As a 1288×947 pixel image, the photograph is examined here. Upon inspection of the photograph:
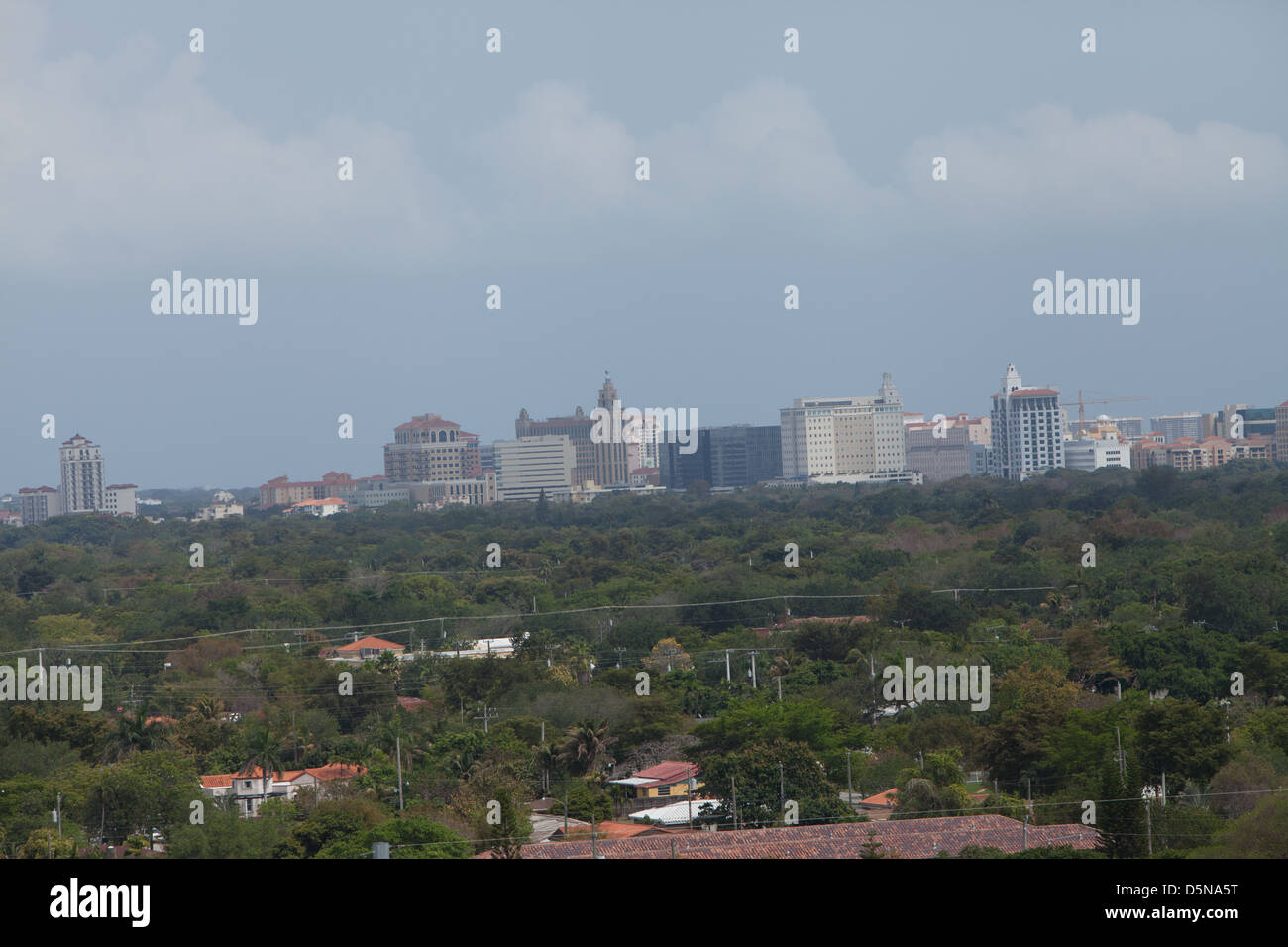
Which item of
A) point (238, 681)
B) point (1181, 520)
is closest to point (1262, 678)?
point (238, 681)

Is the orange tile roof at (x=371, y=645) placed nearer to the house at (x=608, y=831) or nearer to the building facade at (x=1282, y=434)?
the house at (x=608, y=831)

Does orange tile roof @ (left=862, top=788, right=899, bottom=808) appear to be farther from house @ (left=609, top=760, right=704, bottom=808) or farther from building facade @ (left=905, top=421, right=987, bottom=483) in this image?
building facade @ (left=905, top=421, right=987, bottom=483)

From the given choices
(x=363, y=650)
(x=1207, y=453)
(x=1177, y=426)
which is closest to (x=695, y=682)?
(x=363, y=650)

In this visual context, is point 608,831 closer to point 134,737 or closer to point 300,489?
point 134,737

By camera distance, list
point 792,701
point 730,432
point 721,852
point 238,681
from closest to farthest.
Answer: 1. point 721,852
2. point 792,701
3. point 238,681
4. point 730,432

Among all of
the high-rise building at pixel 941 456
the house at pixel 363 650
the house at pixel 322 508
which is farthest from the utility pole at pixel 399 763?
the high-rise building at pixel 941 456
